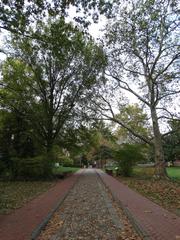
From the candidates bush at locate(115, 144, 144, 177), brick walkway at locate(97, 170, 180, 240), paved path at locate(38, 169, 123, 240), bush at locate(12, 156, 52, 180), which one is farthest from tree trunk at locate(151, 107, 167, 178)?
paved path at locate(38, 169, 123, 240)

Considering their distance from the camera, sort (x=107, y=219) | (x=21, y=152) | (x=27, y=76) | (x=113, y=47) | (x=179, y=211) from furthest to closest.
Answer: (x=27, y=76) → (x=21, y=152) → (x=113, y=47) → (x=179, y=211) → (x=107, y=219)

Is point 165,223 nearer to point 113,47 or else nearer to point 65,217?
point 65,217

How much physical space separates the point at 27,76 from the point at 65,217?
21.5 m

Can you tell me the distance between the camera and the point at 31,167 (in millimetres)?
24469

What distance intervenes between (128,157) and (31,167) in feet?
35.0

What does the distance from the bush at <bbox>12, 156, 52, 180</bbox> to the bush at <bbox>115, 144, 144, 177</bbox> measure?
8.11 metres

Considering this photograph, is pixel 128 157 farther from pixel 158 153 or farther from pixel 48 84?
pixel 48 84

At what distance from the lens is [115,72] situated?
25766 millimetres

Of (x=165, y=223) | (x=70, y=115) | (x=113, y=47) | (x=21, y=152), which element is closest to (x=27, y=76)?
(x=70, y=115)

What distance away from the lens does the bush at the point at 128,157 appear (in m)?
29.4

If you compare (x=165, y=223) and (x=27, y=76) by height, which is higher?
(x=27, y=76)

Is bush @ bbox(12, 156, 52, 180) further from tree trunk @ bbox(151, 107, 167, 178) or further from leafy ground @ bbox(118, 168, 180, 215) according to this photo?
tree trunk @ bbox(151, 107, 167, 178)

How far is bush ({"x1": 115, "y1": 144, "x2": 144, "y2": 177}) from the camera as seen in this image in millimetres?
29391

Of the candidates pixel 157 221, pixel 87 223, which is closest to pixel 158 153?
pixel 157 221
